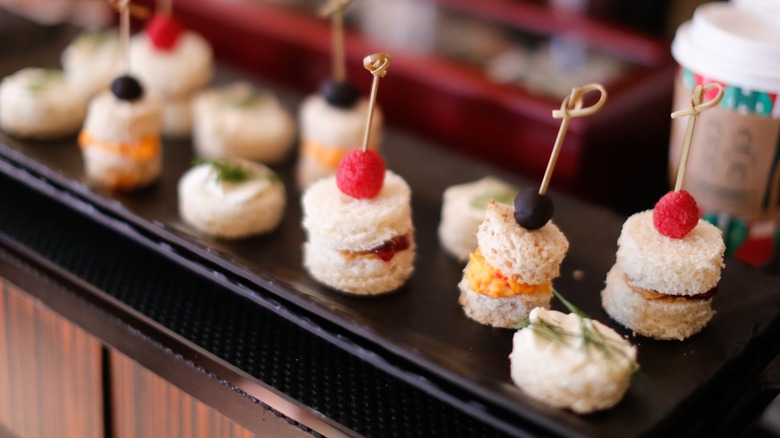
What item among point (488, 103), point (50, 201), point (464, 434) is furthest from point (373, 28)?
point (464, 434)

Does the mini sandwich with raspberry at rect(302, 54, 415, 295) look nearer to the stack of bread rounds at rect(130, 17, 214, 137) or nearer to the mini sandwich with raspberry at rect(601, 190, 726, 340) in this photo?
the mini sandwich with raspberry at rect(601, 190, 726, 340)

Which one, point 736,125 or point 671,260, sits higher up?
point 736,125

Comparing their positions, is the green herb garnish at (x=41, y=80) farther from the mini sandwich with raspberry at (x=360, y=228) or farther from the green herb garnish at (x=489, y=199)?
the green herb garnish at (x=489, y=199)

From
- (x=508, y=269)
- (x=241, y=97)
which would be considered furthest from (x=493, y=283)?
(x=241, y=97)

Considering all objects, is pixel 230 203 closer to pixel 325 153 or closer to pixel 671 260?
pixel 325 153

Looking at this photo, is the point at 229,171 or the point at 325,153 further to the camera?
the point at 325,153

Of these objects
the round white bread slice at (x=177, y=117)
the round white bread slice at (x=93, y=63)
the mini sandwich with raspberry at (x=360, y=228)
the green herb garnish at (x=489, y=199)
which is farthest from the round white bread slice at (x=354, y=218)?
the round white bread slice at (x=93, y=63)

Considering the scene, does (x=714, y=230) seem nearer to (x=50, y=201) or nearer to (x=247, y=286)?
(x=247, y=286)
